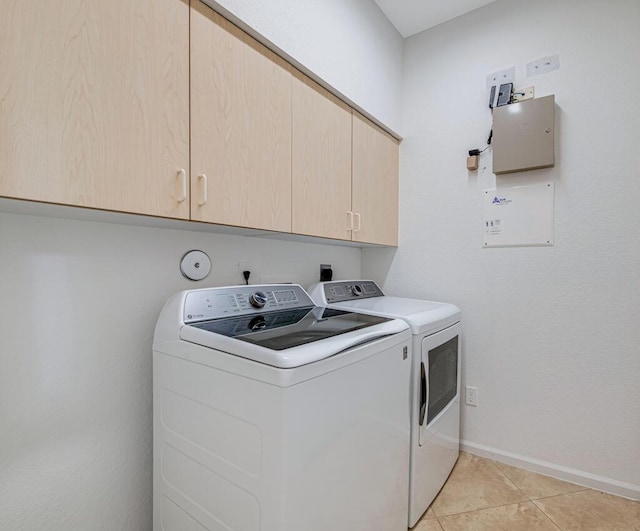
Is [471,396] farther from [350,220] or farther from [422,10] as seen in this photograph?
[422,10]

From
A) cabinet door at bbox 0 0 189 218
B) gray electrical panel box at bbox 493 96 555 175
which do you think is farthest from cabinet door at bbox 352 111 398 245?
cabinet door at bbox 0 0 189 218

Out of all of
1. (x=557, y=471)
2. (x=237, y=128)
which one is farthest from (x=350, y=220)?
(x=557, y=471)

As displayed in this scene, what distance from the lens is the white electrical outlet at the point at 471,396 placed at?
6.70 ft

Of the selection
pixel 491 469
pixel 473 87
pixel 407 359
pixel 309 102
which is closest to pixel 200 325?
pixel 407 359

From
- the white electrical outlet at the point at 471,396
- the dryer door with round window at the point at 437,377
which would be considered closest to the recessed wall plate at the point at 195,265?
the dryer door with round window at the point at 437,377

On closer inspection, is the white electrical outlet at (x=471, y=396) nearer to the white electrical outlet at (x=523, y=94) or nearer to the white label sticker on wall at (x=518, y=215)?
the white label sticker on wall at (x=518, y=215)

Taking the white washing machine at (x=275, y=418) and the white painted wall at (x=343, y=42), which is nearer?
the white washing machine at (x=275, y=418)

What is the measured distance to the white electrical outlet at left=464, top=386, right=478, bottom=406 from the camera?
204 centimetres

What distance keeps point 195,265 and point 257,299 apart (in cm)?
30

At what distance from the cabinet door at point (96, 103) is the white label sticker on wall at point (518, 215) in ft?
5.65

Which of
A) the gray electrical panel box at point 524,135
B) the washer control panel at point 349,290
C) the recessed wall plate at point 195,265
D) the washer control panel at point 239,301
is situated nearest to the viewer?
the washer control panel at point 239,301

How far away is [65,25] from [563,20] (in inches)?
89.8

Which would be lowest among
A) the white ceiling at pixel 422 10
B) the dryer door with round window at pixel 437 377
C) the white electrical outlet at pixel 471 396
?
the white electrical outlet at pixel 471 396

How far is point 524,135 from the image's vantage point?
1.79 meters
